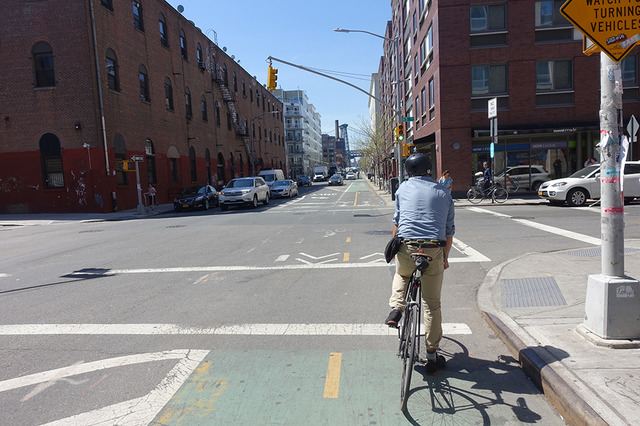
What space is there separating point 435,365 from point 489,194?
718 inches

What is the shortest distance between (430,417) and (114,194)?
24788 millimetres

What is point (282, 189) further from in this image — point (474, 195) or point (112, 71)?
point (474, 195)

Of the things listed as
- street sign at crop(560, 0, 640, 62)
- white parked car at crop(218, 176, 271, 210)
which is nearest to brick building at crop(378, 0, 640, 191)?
white parked car at crop(218, 176, 271, 210)

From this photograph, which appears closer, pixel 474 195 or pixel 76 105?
pixel 474 195

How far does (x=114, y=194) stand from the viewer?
2448 cm

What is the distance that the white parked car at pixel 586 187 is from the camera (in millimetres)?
16266

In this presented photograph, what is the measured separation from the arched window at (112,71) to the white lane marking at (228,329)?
2303 centimetres

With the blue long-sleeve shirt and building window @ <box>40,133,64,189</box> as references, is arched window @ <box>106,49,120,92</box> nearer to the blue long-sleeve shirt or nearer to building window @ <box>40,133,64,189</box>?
building window @ <box>40,133,64,189</box>

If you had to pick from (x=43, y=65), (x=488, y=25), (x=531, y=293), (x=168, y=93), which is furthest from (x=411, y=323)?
(x=168, y=93)

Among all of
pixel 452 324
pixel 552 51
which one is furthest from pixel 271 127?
pixel 452 324

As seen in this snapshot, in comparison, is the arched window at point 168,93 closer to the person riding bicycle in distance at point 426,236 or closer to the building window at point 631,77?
the building window at point 631,77

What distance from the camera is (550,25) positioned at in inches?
892

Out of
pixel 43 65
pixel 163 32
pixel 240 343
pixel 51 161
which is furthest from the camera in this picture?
pixel 163 32

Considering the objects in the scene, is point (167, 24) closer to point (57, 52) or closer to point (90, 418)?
point (57, 52)
